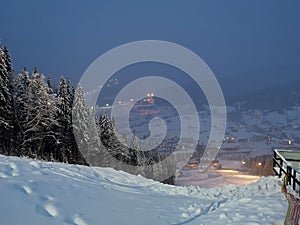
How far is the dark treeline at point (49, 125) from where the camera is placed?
3095 cm

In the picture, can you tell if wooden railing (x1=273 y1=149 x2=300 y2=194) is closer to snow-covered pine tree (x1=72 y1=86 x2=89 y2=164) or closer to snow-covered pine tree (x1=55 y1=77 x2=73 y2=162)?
snow-covered pine tree (x1=72 y1=86 x2=89 y2=164)

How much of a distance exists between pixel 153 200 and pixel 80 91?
2698 cm

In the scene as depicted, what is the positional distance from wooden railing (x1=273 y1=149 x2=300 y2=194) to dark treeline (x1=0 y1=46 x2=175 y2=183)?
68.9 ft

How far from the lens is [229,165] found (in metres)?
120

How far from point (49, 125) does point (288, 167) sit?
24433mm

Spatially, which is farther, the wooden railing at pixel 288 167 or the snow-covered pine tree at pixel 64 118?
the snow-covered pine tree at pixel 64 118

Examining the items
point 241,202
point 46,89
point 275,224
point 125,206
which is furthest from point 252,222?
point 46,89

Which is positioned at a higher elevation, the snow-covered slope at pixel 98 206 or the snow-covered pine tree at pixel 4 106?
the snow-covered pine tree at pixel 4 106

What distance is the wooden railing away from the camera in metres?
13.4

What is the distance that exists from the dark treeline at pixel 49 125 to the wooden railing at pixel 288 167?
21.0 m

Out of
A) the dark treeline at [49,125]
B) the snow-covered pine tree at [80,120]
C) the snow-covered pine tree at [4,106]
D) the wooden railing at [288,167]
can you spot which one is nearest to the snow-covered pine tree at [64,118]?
the dark treeline at [49,125]

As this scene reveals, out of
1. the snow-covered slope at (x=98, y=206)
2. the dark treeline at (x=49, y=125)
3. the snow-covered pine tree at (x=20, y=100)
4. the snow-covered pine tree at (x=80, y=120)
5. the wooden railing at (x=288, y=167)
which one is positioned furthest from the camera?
the snow-covered pine tree at (x=80, y=120)

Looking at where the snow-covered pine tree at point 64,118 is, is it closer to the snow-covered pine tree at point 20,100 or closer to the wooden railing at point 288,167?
the snow-covered pine tree at point 20,100

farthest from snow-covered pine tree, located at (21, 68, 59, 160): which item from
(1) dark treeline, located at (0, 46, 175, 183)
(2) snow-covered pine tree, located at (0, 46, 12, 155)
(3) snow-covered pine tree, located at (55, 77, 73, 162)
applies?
(3) snow-covered pine tree, located at (55, 77, 73, 162)
